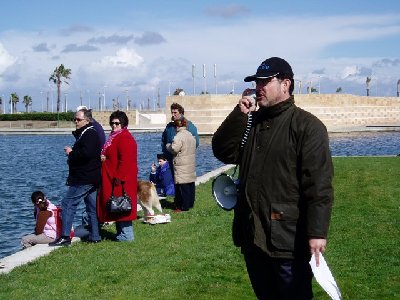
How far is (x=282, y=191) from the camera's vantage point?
427cm

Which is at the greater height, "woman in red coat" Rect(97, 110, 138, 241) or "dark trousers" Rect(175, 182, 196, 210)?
"woman in red coat" Rect(97, 110, 138, 241)

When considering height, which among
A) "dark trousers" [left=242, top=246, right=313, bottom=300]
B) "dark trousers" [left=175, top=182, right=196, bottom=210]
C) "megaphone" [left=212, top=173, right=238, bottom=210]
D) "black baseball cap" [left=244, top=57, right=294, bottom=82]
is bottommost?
"dark trousers" [left=175, top=182, right=196, bottom=210]

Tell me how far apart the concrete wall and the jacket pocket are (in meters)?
66.7

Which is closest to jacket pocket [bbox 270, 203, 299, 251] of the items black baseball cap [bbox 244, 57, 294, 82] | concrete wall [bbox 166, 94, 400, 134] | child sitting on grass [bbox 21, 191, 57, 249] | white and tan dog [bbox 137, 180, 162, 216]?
black baseball cap [bbox 244, 57, 294, 82]

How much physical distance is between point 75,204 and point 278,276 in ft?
19.6

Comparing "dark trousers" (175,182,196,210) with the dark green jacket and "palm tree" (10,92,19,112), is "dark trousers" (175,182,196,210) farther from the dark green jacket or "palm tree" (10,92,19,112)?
"palm tree" (10,92,19,112)

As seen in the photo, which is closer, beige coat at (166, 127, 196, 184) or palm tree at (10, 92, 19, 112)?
beige coat at (166, 127, 196, 184)

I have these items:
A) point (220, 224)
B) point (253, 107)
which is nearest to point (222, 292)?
point (253, 107)

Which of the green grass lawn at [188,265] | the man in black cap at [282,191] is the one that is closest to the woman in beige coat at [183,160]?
the green grass lawn at [188,265]

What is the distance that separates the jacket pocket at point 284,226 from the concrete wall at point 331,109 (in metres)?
66.7

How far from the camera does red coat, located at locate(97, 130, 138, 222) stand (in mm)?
9609

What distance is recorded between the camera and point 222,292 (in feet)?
23.1

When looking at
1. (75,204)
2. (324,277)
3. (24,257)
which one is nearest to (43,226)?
(75,204)

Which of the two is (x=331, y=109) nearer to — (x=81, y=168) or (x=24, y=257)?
(x=81, y=168)
